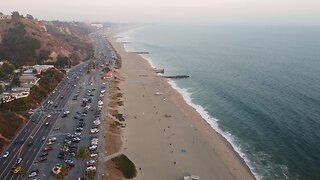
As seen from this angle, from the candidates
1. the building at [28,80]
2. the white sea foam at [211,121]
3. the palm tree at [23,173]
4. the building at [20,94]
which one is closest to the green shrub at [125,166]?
→ the palm tree at [23,173]

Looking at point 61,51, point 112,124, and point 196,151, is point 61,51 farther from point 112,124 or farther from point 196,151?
point 196,151

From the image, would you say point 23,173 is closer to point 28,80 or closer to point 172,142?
point 172,142

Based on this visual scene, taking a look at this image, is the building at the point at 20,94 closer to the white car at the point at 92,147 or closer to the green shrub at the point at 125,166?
the white car at the point at 92,147

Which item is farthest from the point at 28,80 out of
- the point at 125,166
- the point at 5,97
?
the point at 125,166

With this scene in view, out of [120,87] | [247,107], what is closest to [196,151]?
[247,107]

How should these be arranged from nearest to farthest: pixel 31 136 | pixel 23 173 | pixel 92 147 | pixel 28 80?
pixel 23 173 → pixel 92 147 → pixel 31 136 → pixel 28 80

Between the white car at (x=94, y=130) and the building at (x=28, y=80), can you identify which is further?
the building at (x=28, y=80)
